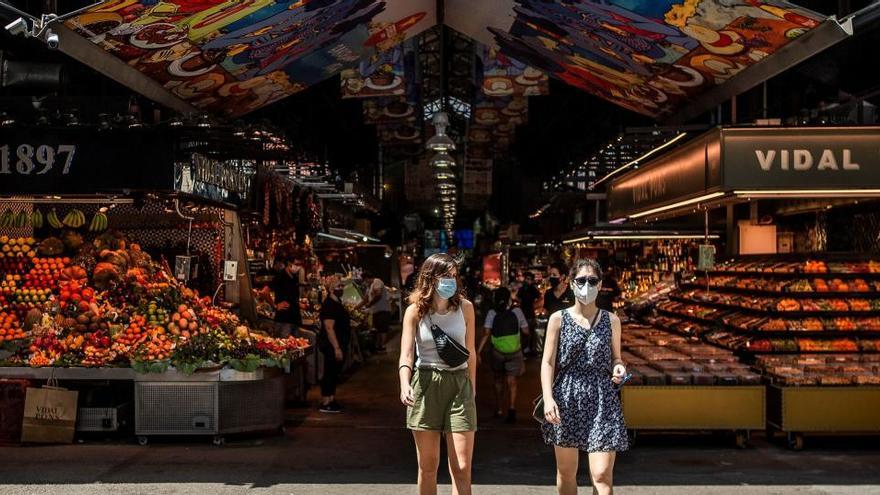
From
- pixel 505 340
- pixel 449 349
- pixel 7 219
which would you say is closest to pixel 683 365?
pixel 505 340

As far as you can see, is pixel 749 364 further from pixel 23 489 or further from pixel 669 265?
pixel 669 265

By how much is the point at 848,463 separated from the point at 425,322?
4682mm

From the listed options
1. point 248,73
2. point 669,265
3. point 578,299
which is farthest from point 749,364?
point 669,265

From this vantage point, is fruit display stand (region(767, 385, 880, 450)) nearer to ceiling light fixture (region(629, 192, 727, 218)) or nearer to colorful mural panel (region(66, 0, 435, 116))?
ceiling light fixture (region(629, 192, 727, 218))

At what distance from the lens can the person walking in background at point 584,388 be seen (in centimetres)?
500

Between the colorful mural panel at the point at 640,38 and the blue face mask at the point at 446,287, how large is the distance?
3.31 meters

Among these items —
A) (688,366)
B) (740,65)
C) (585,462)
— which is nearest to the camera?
(585,462)

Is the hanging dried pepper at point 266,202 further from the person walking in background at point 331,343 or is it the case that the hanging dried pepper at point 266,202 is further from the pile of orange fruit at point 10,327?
the pile of orange fruit at point 10,327

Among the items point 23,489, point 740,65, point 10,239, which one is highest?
point 740,65

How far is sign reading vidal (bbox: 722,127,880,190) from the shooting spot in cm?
767

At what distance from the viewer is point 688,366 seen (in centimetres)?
881

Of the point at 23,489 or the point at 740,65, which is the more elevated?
the point at 740,65

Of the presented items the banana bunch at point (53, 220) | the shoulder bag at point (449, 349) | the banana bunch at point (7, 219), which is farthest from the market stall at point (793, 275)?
the banana bunch at point (7, 219)

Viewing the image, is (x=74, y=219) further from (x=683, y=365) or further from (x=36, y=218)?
(x=683, y=365)
